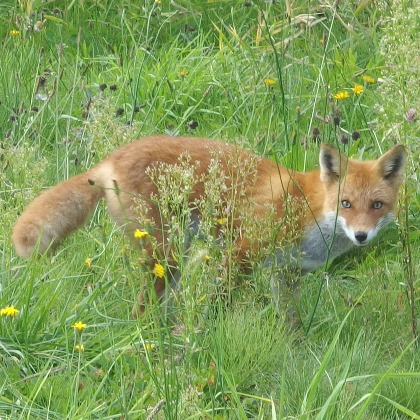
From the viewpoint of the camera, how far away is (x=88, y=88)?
22.7 ft

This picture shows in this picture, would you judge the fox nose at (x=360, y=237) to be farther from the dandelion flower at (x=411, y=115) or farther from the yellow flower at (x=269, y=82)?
the yellow flower at (x=269, y=82)

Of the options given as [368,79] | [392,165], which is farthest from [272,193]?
[368,79]

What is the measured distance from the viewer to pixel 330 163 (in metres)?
5.37

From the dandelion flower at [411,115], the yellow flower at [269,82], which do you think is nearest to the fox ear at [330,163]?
the dandelion flower at [411,115]

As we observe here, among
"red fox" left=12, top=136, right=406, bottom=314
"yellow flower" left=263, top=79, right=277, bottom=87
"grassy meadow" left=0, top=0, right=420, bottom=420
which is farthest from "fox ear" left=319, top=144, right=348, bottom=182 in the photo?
"yellow flower" left=263, top=79, right=277, bottom=87

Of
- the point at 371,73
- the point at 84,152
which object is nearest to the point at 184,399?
the point at 84,152

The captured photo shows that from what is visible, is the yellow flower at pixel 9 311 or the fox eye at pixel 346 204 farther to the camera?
the fox eye at pixel 346 204

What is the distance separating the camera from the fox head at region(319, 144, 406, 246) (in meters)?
5.27

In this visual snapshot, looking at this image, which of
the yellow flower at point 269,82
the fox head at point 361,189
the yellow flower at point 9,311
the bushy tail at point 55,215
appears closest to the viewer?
the yellow flower at point 9,311

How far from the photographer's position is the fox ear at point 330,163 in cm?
528

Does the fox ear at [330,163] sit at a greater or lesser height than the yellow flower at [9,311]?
greater

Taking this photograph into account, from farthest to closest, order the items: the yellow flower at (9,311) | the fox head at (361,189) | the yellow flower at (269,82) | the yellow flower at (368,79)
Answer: the yellow flower at (368,79)
the yellow flower at (269,82)
the fox head at (361,189)
the yellow flower at (9,311)

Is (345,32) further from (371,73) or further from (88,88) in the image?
(88,88)

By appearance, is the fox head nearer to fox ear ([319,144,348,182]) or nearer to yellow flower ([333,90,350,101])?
fox ear ([319,144,348,182])
